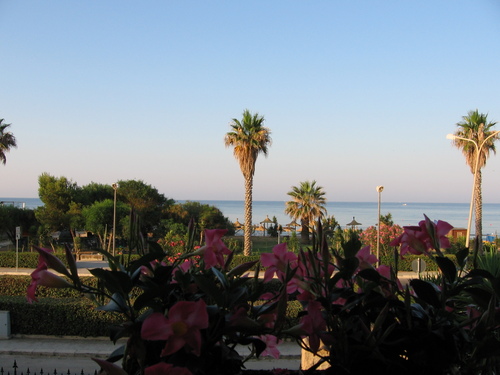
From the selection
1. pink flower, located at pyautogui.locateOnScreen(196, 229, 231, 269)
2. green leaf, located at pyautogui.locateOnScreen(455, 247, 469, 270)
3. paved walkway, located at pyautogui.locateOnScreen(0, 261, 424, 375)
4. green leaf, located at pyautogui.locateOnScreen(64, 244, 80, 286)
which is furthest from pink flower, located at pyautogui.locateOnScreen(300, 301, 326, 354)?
paved walkway, located at pyautogui.locateOnScreen(0, 261, 424, 375)

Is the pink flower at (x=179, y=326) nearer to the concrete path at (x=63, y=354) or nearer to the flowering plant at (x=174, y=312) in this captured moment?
the flowering plant at (x=174, y=312)

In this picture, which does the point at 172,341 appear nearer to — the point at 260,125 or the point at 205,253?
the point at 205,253

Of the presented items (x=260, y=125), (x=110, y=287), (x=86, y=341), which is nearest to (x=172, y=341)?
(x=110, y=287)

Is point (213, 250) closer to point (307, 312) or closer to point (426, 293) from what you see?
point (307, 312)

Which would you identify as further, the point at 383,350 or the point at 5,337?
the point at 5,337

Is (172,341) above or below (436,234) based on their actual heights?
below

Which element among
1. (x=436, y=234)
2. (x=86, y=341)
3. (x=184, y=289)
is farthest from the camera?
(x=86, y=341)

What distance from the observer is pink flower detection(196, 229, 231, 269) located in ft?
3.63

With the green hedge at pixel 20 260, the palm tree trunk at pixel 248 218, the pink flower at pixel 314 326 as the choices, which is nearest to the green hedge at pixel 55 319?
the pink flower at pixel 314 326

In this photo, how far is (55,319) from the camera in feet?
36.7

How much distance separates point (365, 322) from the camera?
1.09m

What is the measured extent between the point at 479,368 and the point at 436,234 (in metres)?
0.30

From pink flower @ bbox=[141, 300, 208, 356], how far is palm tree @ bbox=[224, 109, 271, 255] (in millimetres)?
26599

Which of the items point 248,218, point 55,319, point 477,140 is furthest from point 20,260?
point 477,140
